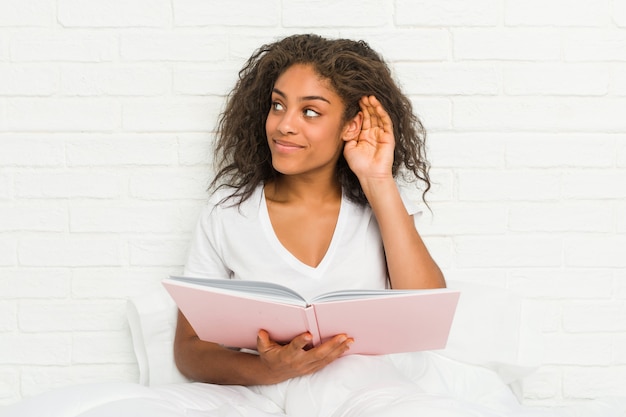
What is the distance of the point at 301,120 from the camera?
180 centimetres

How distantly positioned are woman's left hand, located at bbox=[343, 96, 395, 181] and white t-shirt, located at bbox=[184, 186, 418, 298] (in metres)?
0.13

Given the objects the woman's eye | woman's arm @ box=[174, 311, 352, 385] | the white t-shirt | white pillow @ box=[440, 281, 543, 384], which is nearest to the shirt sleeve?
the white t-shirt

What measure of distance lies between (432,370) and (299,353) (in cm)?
49

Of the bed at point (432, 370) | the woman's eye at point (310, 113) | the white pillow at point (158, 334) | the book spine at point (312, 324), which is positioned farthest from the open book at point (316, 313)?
the woman's eye at point (310, 113)

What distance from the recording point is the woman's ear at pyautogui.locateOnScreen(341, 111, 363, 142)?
188 cm

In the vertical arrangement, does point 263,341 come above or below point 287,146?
below

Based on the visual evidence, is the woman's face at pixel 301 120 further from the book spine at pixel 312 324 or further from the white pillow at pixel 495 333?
the white pillow at pixel 495 333

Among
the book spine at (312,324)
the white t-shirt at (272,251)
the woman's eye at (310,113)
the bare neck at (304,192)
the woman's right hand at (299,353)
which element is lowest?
the woman's right hand at (299,353)

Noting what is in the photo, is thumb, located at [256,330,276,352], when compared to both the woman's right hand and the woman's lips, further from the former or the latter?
the woman's lips

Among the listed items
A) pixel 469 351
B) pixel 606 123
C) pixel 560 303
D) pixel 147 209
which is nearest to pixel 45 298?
pixel 147 209

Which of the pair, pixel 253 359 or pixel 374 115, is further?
pixel 374 115

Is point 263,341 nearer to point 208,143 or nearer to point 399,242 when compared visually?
point 399,242

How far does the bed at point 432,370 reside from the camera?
63.1 inches

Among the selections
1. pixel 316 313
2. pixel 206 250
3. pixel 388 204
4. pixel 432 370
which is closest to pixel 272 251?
pixel 206 250
